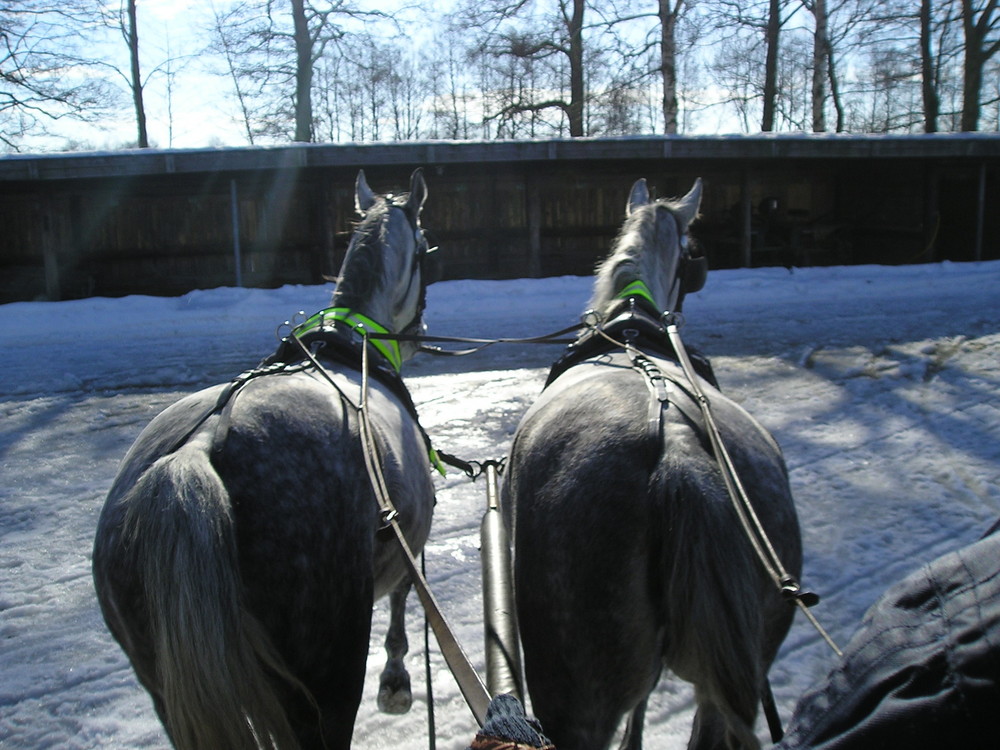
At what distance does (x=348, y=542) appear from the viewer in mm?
2186

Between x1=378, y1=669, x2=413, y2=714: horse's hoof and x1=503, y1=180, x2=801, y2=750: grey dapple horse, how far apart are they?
1.14m

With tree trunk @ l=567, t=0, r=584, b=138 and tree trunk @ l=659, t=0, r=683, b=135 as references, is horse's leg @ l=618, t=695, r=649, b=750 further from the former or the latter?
tree trunk @ l=567, t=0, r=584, b=138

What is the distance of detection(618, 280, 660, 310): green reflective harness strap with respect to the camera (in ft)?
10.7

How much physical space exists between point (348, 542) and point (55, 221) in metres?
14.6

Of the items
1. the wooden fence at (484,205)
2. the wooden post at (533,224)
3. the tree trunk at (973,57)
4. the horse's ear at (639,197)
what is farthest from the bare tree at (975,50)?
the horse's ear at (639,197)

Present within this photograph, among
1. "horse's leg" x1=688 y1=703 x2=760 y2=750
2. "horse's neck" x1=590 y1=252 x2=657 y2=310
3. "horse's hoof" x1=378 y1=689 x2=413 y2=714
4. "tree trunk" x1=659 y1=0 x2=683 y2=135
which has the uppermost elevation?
"tree trunk" x1=659 y1=0 x2=683 y2=135

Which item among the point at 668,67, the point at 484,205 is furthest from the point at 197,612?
the point at 668,67

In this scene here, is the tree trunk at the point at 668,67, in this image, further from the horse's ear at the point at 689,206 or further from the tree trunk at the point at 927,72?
the horse's ear at the point at 689,206

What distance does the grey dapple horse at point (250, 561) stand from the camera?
1845 millimetres

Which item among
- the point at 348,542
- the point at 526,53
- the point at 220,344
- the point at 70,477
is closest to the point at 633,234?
the point at 348,542

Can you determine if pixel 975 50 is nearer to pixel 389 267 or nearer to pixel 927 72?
pixel 927 72

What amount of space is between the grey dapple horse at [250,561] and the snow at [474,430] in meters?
0.95

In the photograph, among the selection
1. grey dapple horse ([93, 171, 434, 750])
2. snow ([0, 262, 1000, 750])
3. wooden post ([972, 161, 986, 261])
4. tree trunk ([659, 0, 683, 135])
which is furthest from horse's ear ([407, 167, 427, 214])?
tree trunk ([659, 0, 683, 135])

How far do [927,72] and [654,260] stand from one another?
1015 inches
